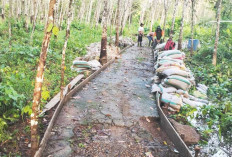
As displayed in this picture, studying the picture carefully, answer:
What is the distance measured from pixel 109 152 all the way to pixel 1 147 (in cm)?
163

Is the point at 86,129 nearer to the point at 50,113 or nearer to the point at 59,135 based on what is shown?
the point at 59,135

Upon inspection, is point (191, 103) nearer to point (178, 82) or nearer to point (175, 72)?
point (178, 82)

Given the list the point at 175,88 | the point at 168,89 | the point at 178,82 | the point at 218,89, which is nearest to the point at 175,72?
the point at 178,82

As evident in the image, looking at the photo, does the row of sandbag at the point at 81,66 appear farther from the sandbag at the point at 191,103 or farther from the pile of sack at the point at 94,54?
the sandbag at the point at 191,103

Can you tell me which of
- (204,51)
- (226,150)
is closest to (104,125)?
(226,150)

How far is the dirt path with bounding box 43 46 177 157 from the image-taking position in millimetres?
3363

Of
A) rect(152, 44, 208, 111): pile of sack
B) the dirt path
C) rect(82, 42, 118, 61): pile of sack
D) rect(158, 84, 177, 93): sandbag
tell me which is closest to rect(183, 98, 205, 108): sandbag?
rect(152, 44, 208, 111): pile of sack

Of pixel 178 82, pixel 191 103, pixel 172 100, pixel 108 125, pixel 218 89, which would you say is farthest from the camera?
pixel 218 89

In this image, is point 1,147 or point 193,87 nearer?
point 1,147

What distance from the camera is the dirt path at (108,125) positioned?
336 cm

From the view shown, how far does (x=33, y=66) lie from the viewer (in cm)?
698

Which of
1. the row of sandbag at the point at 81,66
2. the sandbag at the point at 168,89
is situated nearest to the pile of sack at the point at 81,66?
the row of sandbag at the point at 81,66

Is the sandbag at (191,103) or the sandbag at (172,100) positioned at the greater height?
the sandbag at (172,100)

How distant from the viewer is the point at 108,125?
4.14 meters
